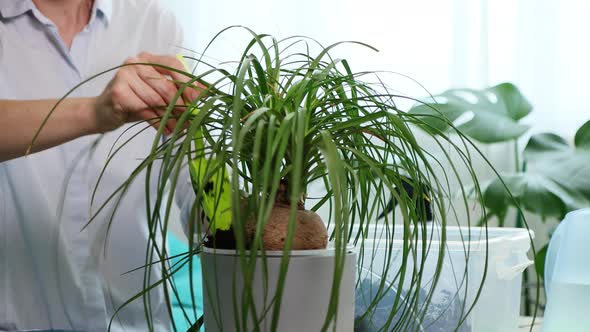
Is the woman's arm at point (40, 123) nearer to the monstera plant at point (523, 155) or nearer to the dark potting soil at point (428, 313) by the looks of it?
→ the dark potting soil at point (428, 313)

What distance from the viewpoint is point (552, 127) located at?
2.29m

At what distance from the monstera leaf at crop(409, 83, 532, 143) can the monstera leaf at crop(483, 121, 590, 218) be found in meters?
0.08

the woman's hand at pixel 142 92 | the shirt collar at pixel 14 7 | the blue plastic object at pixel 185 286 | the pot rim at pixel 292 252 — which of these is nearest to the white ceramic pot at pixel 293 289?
the pot rim at pixel 292 252

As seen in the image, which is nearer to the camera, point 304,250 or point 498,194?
point 304,250

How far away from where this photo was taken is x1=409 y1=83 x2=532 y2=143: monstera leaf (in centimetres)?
216

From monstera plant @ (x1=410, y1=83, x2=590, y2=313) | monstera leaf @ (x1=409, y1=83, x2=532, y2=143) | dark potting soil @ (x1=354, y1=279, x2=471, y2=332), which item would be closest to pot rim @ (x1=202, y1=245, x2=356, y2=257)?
dark potting soil @ (x1=354, y1=279, x2=471, y2=332)

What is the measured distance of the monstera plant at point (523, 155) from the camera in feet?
6.51

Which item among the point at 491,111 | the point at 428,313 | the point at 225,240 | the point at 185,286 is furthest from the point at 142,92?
the point at 491,111

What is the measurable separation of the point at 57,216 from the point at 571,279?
2.69ft

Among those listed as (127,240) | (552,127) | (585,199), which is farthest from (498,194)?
(127,240)

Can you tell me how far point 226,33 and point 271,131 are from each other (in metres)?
2.02

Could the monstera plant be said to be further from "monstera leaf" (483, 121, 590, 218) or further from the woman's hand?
the woman's hand

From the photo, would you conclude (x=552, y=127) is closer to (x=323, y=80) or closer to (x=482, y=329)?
(x=482, y=329)

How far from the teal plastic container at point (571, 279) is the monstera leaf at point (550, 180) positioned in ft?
3.95
